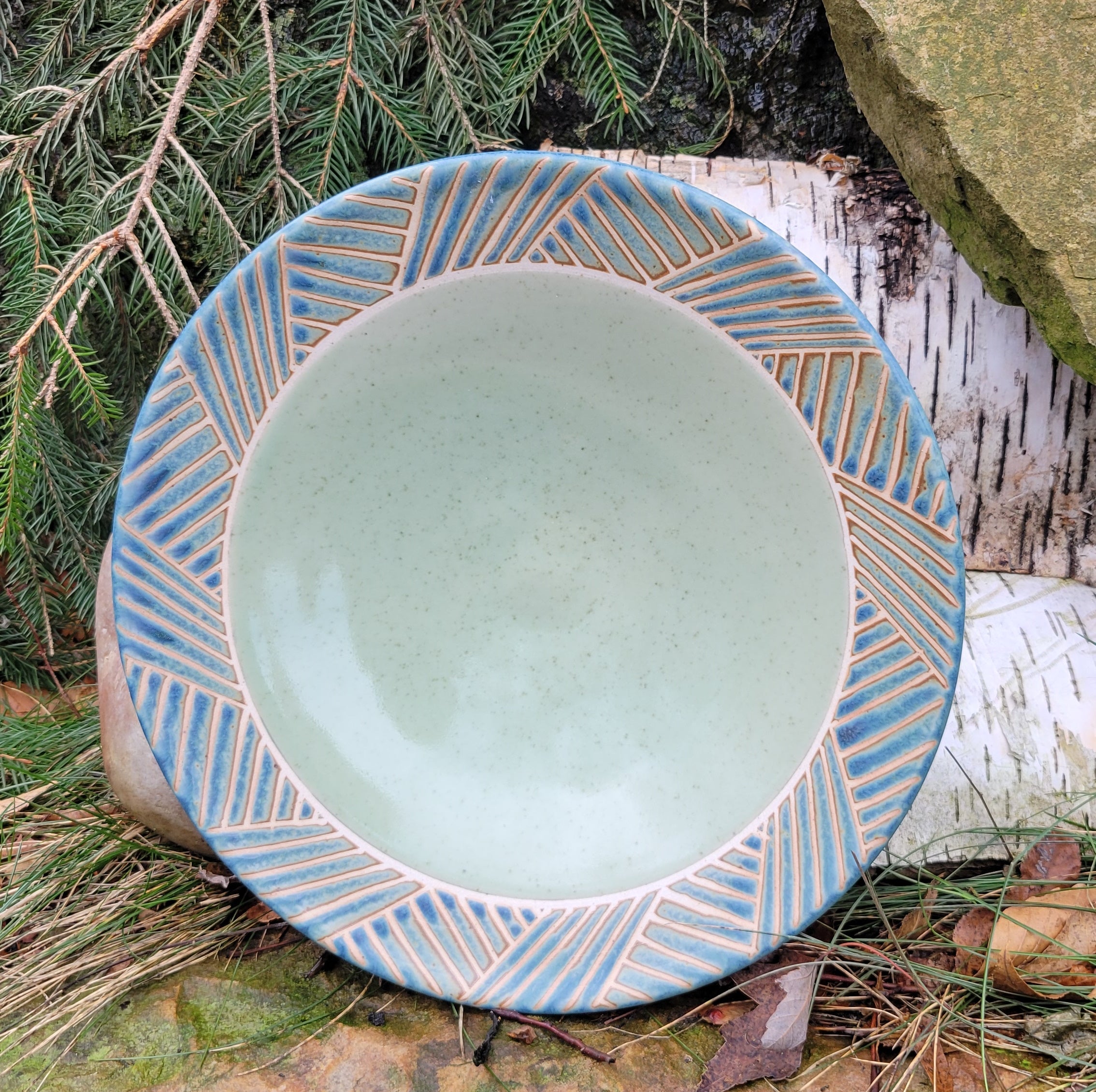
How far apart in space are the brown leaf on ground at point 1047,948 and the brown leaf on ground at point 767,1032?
0.22 meters

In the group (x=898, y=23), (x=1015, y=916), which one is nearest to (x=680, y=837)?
(x=1015, y=916)

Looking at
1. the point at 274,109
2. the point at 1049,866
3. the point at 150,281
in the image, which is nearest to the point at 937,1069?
the point at 1049,866

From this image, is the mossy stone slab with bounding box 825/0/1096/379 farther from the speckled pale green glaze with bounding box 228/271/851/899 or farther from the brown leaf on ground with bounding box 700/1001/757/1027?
the brown leaf on ground with bounding box 700/1001/757/1027

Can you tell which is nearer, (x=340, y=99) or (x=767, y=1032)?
(x=767, y=1032)

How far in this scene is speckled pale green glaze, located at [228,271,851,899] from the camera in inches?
43.3

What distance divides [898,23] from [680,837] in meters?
1.02

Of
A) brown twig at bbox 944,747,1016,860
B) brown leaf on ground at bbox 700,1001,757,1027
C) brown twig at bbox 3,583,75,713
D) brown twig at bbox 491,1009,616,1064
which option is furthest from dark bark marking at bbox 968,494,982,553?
brown twig at bbox 3,583,75,713

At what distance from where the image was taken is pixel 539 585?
4.05ft

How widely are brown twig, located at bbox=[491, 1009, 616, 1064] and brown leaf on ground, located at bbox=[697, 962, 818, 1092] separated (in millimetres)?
123

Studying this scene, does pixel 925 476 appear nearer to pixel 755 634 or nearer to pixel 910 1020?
pixel 755 634

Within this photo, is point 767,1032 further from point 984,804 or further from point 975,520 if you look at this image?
point 975,520

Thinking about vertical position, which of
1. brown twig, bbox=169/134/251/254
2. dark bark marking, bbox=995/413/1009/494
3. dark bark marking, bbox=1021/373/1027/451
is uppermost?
brown twig, bbox=169/134/251/254

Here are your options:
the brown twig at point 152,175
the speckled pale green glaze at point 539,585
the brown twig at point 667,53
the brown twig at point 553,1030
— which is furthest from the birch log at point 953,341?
the brown twig at point 553,1030

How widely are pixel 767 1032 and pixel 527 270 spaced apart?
3.09ft
